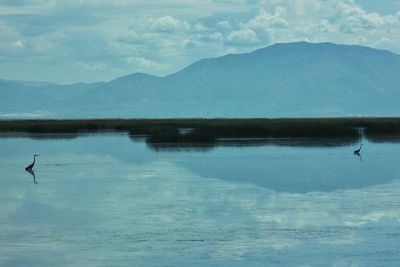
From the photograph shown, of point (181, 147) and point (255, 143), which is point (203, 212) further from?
point (255, 143)

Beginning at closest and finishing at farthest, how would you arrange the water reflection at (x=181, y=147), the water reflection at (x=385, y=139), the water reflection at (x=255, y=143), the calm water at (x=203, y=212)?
1. the calm water at (x=203, y=212)
2. the water reflection at (x=181, y=147)
3. the water reflection at (x=255, y=143)
4. the water reflection at (x=385, y=139)

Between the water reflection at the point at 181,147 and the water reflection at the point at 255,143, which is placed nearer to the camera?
the water reflection at the point at 181,147

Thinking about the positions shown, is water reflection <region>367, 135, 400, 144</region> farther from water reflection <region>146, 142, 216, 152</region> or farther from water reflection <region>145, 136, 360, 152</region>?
water reflection <region>146, 142, 216, 152</region>

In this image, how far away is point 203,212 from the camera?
2200 cm

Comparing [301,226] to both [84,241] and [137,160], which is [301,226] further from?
[137,160]

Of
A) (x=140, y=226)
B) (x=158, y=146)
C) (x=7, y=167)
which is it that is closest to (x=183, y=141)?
(x=158, y=146)

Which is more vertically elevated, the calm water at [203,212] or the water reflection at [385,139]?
the water reflection at [385,139]

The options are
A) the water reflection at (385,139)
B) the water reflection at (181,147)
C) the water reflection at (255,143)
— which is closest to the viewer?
the water reflection at (181,147)

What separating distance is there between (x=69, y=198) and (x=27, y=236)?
6368 millimetres

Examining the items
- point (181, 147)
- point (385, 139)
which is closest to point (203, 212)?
point (181, 147)

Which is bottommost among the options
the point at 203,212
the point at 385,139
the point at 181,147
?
the point at 203,212

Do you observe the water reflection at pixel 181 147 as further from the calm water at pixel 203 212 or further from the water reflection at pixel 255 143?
the calm water at pixel 203 212

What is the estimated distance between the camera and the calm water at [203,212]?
16.9 metres

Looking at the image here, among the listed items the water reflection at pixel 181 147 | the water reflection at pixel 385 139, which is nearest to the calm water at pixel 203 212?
the water reflection at pixel 181 147
